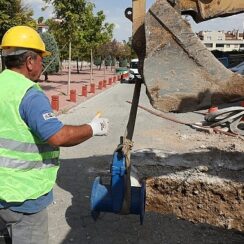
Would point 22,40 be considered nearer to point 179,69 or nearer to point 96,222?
point 179,69

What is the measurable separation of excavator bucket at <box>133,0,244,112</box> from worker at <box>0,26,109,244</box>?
1007 millimetres

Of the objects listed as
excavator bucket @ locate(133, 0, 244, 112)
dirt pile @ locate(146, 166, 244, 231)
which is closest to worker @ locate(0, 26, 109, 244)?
excavator bucket @ locate(133, 0, 244, 112)

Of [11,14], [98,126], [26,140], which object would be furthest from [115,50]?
[26,140]

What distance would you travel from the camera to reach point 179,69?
3.77m

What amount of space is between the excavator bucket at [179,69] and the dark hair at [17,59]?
116 centimetres

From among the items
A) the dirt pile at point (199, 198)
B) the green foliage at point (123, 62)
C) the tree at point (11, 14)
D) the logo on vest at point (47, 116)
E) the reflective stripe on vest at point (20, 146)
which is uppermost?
the tree at point (11, 14)

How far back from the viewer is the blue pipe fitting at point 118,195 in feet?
13.9

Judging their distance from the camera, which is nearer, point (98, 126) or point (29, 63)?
point (29, 63)

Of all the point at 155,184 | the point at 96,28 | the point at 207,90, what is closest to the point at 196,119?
the point at 155,184

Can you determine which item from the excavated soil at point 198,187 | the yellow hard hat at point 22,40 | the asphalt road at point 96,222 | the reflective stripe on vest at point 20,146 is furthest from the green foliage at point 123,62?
the reflective stripe on vest at point 20,146

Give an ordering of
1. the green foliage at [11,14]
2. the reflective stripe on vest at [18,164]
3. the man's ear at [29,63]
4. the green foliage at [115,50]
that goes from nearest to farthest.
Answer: the reflective stripe on vest at [18,164]
the man's ear at [29,63]
the green foliage at [11,14]
the green foliage at [115,50]

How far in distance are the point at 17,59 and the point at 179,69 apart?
1.43 meters

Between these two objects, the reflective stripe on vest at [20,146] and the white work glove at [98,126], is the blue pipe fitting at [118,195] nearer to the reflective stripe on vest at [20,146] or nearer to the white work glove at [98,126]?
the white work glove at [98,126]

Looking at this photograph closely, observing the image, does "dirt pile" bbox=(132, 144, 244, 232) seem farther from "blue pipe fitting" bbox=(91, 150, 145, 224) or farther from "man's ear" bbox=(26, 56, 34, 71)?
"man's ear" bbox=(26, 56, 34, 71)
